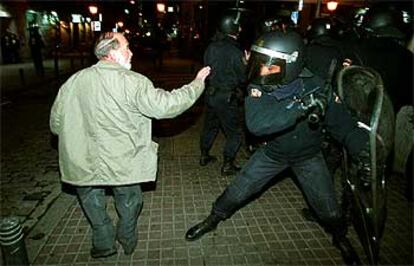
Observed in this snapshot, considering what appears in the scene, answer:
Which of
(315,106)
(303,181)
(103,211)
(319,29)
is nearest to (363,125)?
(315,106)

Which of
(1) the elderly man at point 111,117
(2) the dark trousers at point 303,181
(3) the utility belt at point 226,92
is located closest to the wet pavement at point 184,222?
(2) the dark trousers at point 303,181

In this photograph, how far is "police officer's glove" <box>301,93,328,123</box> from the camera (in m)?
2.89

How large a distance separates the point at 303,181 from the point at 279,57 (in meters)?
1.26

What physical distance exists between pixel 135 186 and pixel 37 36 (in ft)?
54.2

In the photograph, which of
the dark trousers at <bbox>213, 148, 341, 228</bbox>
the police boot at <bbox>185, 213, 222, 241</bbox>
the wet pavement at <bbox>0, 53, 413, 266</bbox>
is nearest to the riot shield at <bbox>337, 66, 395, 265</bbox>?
the dark trousers at <bbox>213, 148, 341, 228</bbox>

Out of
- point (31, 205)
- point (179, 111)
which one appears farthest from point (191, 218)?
point (31, 205)

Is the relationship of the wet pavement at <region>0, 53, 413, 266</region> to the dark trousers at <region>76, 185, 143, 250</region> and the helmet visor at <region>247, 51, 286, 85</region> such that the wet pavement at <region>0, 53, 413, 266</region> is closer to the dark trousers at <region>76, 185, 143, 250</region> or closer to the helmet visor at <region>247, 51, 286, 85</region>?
the dark trousers at <region>76, 185, 143, 250</region>

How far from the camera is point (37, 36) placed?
17.3 m

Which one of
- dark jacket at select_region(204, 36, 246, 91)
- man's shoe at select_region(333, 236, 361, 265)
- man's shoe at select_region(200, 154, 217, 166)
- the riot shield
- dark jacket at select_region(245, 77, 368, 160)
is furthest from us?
man's shoe at select_region(200, 154, 217, 166)

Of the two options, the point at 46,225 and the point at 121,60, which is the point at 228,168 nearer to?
the point at 46,225

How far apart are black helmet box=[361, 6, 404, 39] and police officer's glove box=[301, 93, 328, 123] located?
233 cm

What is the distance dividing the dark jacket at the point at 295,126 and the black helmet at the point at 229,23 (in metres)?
2.41

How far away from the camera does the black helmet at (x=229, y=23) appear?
5.45 meters

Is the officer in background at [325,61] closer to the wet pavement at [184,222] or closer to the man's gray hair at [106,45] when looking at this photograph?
the wet pavement at [184,222]
